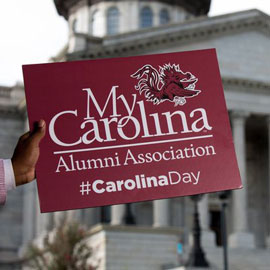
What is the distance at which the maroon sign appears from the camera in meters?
3.87

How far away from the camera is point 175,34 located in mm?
53156

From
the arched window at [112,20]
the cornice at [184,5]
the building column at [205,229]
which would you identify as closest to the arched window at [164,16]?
the cornice at [184,5]

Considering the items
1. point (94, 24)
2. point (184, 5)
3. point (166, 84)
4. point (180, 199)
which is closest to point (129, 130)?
point (166, 84)

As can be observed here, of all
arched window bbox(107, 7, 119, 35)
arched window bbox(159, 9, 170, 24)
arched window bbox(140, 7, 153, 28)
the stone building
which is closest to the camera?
the stone building

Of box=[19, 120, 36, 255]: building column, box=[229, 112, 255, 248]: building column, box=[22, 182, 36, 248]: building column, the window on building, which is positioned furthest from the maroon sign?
the window on building

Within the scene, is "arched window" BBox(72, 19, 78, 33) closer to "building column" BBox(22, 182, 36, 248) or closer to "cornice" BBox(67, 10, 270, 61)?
"building column" BBox(22, 182, 36, 248)

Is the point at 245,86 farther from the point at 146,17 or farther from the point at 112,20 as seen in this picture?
the point at 112,20

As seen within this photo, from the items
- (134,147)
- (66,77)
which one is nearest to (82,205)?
(134,147)

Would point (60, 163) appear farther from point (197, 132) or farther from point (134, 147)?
point (197, 132)

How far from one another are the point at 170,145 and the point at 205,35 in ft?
167

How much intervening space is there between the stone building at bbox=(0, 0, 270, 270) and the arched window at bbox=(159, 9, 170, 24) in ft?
47.8

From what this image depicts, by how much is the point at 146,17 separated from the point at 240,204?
82.7 feet

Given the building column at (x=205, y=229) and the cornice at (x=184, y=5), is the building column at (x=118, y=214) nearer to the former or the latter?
the building column at (x=205, y=229)

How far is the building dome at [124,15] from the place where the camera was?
71438 millimetres
